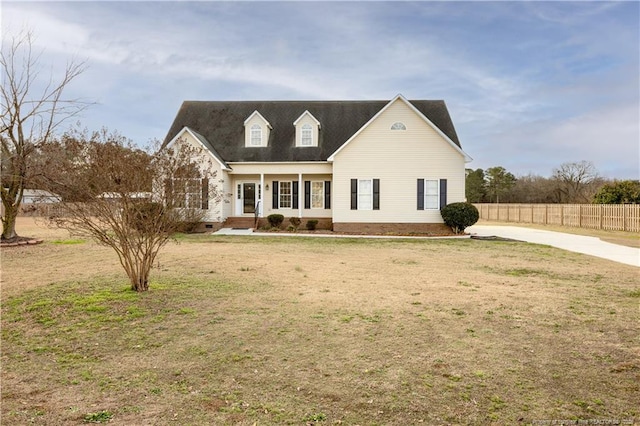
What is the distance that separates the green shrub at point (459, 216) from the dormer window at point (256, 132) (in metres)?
12.2

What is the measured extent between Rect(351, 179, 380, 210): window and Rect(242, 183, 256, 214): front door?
6801mm

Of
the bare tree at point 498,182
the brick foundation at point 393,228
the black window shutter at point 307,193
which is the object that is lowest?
the brick foundation at point 393,228

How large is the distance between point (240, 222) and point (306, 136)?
22.7ft

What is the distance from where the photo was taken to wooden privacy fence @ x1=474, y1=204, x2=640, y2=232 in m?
27.6

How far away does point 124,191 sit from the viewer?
752 cm

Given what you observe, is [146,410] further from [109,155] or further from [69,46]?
[69,46]

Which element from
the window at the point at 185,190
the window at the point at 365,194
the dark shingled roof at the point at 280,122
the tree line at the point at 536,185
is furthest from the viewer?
the tree line at the point at 536,185

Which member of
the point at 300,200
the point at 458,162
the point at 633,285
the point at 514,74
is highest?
the point at 514,74

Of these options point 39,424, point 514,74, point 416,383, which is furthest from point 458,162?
point 39,424

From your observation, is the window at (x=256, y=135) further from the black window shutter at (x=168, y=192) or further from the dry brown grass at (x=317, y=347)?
the black window shutter at (x=168, y=192)

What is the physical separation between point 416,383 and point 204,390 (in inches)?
83.3

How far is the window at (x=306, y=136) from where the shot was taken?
2746cm

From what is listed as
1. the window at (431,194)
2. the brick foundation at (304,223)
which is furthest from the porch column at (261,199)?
the window at (431,194)

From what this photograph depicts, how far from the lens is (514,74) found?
68.3 ft
